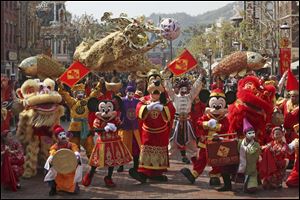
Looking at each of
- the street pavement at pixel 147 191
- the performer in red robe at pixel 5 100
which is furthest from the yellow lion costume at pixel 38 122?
the street pavement at pixel 147 191

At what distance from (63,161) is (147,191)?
1455 mm

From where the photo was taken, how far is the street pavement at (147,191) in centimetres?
774

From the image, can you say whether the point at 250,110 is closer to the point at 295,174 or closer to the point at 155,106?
the point at 295,174

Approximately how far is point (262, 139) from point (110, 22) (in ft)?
26.9

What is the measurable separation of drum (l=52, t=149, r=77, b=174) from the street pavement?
42 cm

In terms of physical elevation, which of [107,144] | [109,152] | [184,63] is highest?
[184,63]

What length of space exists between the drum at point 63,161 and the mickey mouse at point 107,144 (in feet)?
2.19

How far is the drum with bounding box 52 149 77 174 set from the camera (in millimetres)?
7754

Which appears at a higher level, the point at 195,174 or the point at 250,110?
the point at 250,110

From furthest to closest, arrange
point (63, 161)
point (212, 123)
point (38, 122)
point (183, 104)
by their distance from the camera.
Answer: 1. point (183, 104)
2. point (38, 122)
3. point (212, 123)
4. point (63, 161)

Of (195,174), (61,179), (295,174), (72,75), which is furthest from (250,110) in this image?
(72,75)

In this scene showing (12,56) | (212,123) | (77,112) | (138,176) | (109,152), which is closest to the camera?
(212,123)

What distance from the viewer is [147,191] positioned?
810 cm

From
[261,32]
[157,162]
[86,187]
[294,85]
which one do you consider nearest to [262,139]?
[294,85]
